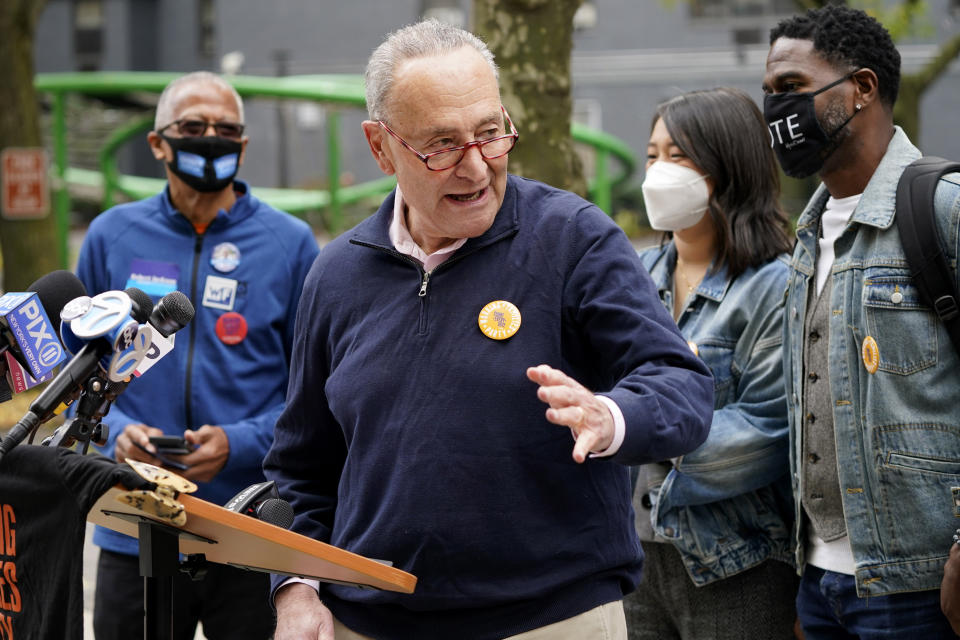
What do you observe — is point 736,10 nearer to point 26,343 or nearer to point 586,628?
point 586,628

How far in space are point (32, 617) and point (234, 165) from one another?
225 centimetres

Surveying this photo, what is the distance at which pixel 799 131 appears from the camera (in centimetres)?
316

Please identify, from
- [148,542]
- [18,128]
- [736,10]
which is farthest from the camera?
[736,10]

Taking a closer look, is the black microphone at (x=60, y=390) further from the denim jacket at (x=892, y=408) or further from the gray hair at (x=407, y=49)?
the denim jacket at (x=892, y=408)

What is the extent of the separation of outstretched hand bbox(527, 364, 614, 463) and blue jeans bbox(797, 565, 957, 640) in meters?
1.26

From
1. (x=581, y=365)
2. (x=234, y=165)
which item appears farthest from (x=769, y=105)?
(x=234, y=165)

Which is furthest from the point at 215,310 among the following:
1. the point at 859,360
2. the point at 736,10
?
the point at 736,10

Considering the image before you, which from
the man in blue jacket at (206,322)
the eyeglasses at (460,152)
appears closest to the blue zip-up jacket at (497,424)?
the eyeglasses at (460,152)

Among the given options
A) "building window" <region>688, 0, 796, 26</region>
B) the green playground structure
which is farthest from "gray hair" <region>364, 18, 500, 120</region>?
"building window" <region>688, 0, 796, 26</region>

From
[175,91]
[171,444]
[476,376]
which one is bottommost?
[171,444]

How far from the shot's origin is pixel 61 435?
2.21 meters

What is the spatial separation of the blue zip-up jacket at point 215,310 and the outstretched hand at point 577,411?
6.43 feet

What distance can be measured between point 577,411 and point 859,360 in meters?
1.23

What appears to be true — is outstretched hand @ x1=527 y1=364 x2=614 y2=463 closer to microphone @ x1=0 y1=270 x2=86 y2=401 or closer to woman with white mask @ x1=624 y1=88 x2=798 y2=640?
microphone @ x1=0 y1=270 x2=86 y2=401
